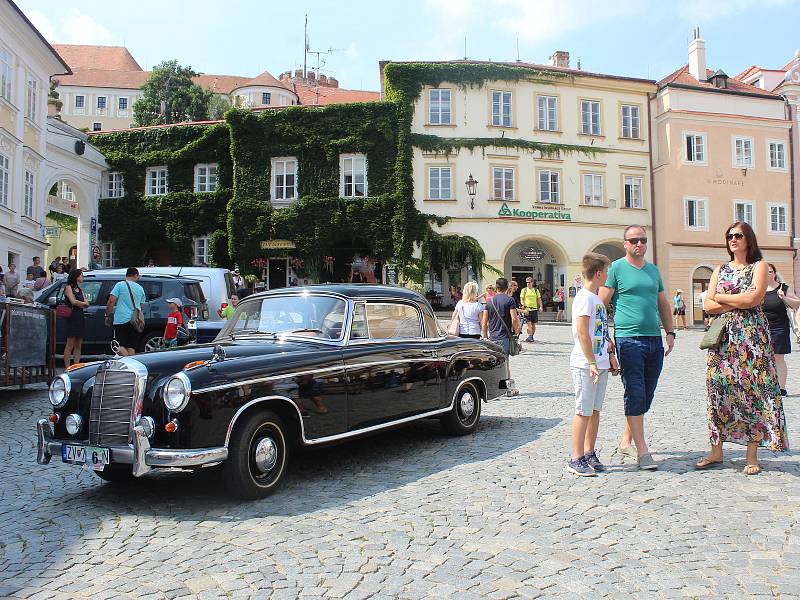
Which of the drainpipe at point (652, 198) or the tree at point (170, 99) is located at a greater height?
the tree at point (170, 99)

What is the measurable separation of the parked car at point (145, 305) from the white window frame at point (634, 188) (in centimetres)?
2604

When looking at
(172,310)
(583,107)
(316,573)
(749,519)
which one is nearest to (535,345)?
(172,310)

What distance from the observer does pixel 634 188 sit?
35062mm

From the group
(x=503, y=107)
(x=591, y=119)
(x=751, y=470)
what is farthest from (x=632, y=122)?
(x=751, y=470)

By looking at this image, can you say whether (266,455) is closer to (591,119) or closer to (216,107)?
(591,119)

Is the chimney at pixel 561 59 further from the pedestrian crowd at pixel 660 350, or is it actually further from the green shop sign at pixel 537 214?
the pedestrian crowd at pixel 660 350

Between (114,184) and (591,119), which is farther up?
(591,119)

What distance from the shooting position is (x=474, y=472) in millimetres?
5949

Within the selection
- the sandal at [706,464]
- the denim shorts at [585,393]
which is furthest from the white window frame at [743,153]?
the denim shorts at [585,393]

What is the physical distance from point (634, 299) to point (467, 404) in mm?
2445

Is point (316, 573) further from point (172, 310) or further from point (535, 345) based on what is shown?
point (535, 345)

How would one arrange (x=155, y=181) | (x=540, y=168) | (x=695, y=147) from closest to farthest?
(x=540, y=168) < (x=695, y=147) < (x=155, y=181)

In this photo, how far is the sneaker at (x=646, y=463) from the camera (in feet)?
19.3

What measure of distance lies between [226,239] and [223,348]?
29.8 meters
